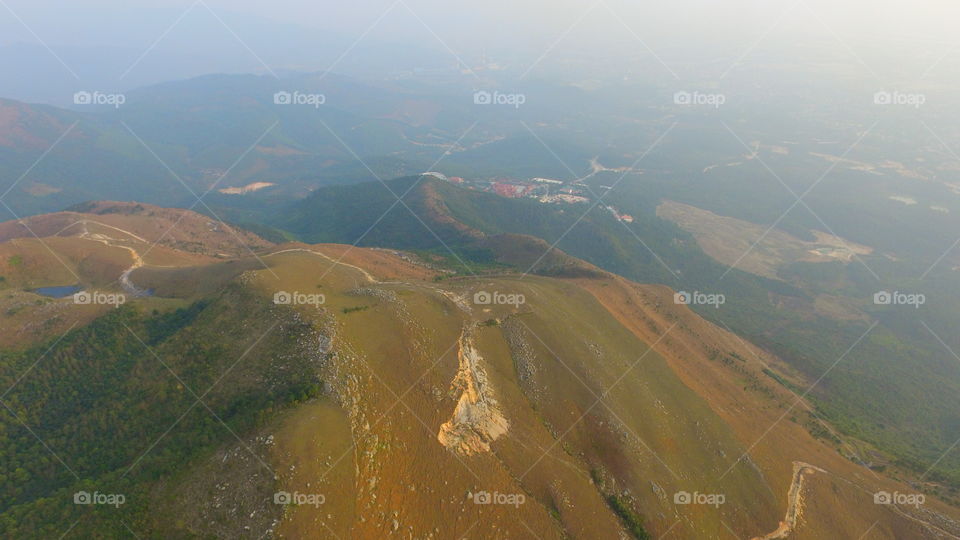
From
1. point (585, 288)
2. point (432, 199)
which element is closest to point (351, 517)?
point (585, 288)

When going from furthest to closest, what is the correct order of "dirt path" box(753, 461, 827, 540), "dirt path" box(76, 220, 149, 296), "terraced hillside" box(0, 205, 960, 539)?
"dirt path" box(76, 220, 149, 296)
"dirt path" box(753, 461, 827, 540)
"terraced hillside" box(0, 205, 960, 539)

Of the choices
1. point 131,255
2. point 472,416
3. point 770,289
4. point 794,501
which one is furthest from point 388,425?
point 770,289

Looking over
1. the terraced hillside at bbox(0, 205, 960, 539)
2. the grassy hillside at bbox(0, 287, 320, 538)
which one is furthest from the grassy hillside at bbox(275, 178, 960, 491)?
the grassy hillside at bbox(0, 287, 320, 538)

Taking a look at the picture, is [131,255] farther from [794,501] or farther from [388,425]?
[794,501]

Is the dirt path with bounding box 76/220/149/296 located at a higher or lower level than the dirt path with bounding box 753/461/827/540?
higher

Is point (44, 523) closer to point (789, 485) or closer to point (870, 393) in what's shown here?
point (789, 485)

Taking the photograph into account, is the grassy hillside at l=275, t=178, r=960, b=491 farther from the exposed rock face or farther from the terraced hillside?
the exposed rock face

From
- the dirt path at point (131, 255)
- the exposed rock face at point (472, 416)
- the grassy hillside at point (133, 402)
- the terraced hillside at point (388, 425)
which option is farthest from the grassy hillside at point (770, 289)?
the grassy hillside at point (133, 402)
